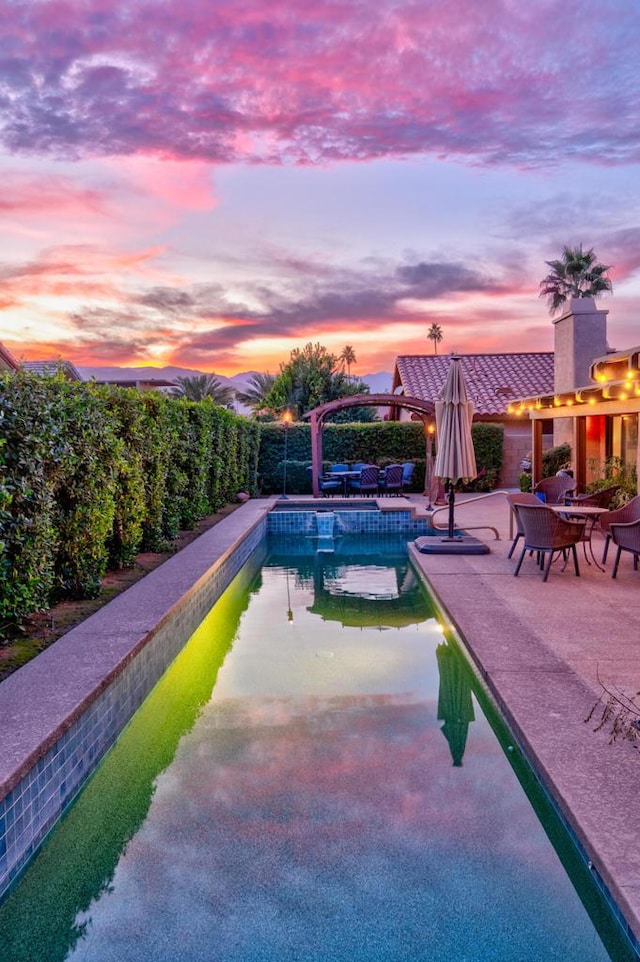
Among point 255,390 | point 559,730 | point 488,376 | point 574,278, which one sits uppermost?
point 574,278

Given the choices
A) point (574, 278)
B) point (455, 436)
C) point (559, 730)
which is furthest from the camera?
point (574, 278)

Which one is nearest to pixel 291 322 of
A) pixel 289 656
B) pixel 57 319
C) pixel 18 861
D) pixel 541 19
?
pixel 57 319

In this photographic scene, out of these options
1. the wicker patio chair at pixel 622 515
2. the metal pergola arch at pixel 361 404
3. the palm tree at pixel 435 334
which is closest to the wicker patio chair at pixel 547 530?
the wicker patio chair at pixel 622 515

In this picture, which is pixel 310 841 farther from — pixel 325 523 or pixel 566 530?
pixel 325 523

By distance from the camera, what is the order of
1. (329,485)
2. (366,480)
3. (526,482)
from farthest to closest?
(329,485)
(366,480)
(526,482)

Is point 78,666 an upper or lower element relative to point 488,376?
lower

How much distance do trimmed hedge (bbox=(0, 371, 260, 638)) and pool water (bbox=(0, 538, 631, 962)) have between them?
151 centimetres

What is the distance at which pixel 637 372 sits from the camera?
393 inches

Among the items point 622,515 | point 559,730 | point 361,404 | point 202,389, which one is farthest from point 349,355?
point 559,730

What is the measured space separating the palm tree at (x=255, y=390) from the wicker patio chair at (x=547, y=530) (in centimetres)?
3990

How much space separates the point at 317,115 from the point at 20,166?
228 inches

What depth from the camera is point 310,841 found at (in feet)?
11.3

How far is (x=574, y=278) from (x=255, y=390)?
2192cm

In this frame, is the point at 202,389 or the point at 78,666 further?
the point at 202,389
